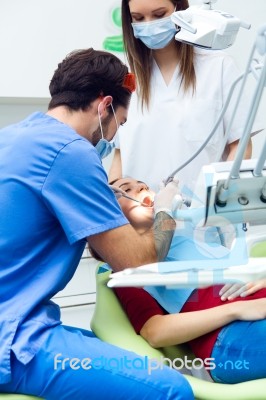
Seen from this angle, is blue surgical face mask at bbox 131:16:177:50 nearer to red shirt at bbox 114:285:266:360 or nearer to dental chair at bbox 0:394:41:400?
red shirt at bbox 114:285:266:360

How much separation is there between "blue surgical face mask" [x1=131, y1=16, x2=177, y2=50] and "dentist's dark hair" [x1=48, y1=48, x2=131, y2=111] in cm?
49

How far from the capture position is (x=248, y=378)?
4.58 ft

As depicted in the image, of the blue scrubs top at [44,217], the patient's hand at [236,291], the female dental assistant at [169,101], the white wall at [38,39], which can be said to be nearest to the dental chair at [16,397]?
the blue scrubs top at [44,217]

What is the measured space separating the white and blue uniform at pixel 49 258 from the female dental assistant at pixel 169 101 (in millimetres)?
810

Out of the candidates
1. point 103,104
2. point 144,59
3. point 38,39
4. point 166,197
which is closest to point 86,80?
point 103,104

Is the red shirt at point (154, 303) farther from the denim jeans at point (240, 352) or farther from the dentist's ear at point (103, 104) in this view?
the dentist's ear at point (103, 104)

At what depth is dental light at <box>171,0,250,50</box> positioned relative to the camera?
4.15ft

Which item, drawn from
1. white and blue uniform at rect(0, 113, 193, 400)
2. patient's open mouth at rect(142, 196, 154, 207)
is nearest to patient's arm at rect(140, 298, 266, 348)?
white and blue uniform at rect(0, 113, 193, 400)

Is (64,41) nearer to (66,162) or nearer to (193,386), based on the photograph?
(66,162)

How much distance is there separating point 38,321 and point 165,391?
316 millimetres

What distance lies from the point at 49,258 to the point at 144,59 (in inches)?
44.5

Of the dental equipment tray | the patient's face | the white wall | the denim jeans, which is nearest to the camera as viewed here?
the dental equipment tray

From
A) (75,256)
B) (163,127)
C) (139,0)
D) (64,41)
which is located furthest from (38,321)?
(64,41)

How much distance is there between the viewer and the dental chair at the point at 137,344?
1312mm
